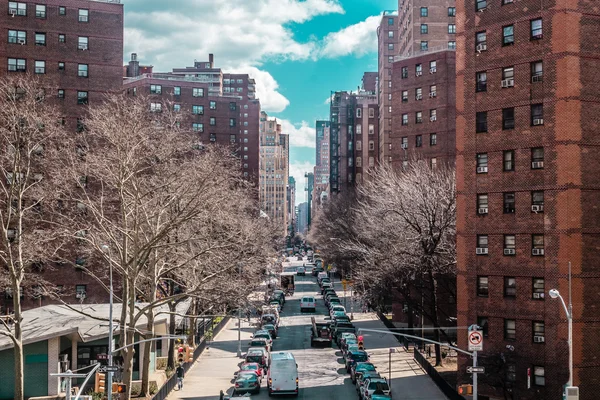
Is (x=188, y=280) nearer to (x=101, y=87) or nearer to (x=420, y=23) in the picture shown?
(x=101, y=87)

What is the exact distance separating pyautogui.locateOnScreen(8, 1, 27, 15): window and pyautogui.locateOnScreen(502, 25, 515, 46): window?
137 ft

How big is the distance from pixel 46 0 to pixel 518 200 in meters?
44.2

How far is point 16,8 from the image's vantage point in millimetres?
59188

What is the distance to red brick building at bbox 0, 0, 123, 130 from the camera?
5897cm

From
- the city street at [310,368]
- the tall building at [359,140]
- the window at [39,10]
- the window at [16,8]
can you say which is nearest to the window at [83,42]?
the window at [39,10]

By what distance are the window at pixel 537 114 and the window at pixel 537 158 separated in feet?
4.50

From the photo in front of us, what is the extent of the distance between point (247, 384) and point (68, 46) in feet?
120

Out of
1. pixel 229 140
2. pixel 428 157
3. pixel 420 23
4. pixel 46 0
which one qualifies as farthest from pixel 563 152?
pixel 229 140

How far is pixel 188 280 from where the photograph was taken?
42156mm

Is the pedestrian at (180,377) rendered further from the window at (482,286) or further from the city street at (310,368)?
the window at (482,286)

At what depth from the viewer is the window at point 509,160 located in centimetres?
3719

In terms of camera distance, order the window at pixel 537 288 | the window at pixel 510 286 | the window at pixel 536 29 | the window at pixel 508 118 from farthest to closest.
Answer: the window at pixel 508 118
the window at pixel 510 286
the window at pixel 536 29
the window at pixel 537 288

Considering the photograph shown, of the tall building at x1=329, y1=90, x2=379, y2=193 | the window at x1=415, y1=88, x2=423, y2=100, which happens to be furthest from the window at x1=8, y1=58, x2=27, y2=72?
the tall building at x1=329, y1=90, x2=379, y2=193

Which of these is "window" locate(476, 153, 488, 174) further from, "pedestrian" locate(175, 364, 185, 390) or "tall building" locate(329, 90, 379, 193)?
"tall building" locate(329, 90, 379, 193)
